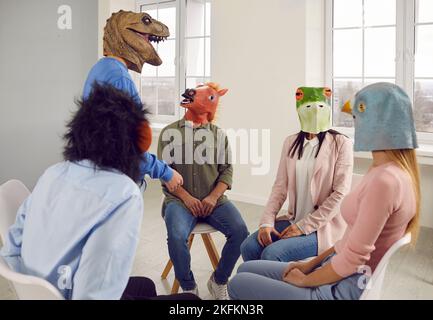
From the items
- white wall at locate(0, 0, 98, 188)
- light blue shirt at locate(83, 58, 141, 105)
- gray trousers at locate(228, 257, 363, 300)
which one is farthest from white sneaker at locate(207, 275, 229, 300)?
white wall at locate(0, 0, 98, 188)

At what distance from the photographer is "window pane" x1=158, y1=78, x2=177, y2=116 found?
5160 millimetres

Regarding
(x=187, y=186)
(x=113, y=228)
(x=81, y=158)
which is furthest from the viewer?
(x=187, y=186)

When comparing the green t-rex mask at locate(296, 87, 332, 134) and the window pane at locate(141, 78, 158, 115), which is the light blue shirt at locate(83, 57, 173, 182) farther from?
the window pane at locate(141, 78, 158, 115)

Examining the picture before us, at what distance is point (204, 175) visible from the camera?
2.30 meters

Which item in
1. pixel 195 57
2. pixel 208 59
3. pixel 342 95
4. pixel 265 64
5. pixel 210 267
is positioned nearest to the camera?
pixel 210 267

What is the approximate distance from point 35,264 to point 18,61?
11.7 ft

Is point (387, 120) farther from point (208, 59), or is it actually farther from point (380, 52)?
point (208, 59)

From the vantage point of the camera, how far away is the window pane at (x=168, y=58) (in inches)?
201

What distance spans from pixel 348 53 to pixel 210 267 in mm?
2279

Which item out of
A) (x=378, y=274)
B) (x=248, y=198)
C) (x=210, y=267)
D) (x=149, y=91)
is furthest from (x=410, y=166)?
(x=149, y=91)

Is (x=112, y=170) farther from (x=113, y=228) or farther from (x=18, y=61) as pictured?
(x=18, y=61)

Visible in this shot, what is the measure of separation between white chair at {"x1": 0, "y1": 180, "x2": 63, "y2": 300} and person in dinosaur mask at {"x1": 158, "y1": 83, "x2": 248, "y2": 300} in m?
0.78

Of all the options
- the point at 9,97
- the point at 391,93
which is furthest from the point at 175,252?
the point at 9,97

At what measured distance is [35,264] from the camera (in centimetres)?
111
